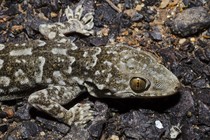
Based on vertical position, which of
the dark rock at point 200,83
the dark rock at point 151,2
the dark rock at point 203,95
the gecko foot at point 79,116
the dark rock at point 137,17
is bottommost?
the gecko foot at point 79,116

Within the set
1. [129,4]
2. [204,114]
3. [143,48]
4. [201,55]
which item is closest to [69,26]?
[129,4]

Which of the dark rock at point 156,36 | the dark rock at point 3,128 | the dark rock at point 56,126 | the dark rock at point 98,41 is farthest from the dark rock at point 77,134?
the dark rock at point 156,36

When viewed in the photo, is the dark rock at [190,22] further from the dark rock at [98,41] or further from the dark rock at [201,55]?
the dark rock at [98,41]

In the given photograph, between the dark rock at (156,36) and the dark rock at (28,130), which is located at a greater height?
the dark rock at (156,36)

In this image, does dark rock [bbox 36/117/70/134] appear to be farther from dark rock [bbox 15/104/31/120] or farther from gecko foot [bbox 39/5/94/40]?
gecko foot [bbox 39/5/94/40]

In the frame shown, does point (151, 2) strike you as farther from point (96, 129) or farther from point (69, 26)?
point (96, 129)

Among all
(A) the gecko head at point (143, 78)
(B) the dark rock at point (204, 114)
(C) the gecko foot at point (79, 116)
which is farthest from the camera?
(C) the gecko foot at point (79, 116)

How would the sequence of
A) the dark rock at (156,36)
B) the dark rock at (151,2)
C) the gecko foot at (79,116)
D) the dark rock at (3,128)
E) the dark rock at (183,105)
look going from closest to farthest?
the dark rock at (183,105)
the gecko foot at (79,116)
the dark rock at (3,128)
the dark rock at (156,36)
the dark rock at (151,2)
